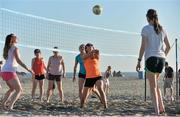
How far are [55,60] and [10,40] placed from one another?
3017mm

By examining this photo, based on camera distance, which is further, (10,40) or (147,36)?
(10,40)

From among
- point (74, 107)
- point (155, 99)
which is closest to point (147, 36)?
point (155, 99)

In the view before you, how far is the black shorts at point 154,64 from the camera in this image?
7.34 metres

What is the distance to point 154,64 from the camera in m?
7.34

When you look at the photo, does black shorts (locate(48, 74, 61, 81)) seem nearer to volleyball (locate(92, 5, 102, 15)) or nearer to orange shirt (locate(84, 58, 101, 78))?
orange shirt (locate(84, 58, 101, 78))

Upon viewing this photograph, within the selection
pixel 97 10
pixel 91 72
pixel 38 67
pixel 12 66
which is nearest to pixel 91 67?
pixel 91 72

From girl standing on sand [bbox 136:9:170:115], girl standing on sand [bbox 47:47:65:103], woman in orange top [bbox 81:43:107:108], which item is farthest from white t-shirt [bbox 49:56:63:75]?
girl standing on sand [bbox 136:9:170:115]

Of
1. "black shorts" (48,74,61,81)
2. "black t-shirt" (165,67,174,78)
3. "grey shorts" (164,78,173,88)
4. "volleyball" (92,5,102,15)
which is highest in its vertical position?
"volleyball" (92,5,102,15)

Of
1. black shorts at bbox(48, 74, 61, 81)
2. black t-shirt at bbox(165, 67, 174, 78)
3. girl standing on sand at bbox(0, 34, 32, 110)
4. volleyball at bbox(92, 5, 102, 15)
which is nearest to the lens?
girl standing on sand at bbox(0, 34, 32, 110)

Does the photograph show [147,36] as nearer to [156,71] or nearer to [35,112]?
[156,71]

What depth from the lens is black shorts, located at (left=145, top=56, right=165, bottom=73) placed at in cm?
734

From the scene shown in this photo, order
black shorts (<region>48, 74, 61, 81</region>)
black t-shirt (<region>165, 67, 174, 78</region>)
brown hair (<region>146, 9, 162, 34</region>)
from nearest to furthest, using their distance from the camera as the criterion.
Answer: brown hair (<region>146, 9, 162, 34</region>) < black shorts (<region>48, 74, 61, 81</region>) < black t-shirt (<region>165, 67, 174, 78</region>)

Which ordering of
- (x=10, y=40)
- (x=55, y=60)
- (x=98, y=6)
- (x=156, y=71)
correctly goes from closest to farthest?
(x=156, y=71) < (x=10, y=40) < (x=55, y=60) < (x=98, y=6)

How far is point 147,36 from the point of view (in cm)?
743
